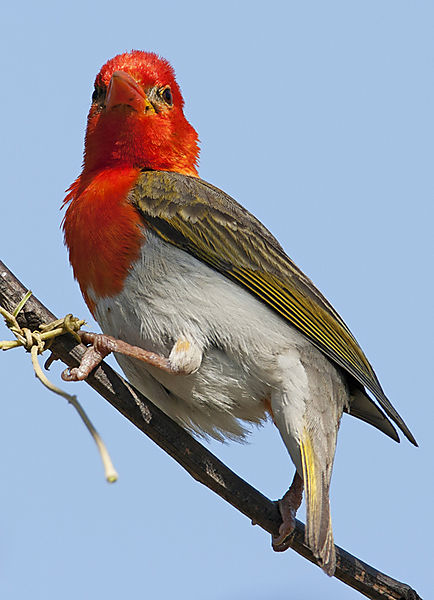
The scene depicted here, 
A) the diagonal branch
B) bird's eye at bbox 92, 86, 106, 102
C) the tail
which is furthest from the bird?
bird's eye at bbox 92, 86, 106, 102

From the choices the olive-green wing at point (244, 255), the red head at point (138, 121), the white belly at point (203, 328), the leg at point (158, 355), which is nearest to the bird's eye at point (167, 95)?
the red head at point (138, 121)

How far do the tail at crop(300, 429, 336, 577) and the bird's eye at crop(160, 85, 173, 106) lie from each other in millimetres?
2828

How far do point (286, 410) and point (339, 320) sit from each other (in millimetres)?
1026

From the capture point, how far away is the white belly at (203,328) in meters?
4.87

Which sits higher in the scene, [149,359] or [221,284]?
[221,284]

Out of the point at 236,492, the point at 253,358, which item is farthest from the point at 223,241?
the point at 236,492

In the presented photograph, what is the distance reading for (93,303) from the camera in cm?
513

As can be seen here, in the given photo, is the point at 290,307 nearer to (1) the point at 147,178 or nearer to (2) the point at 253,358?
(2) the point at 253,358

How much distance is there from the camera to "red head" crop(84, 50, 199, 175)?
18.4ft

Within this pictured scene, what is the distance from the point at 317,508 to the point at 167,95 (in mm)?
3361

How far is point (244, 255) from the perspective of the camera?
534 cm

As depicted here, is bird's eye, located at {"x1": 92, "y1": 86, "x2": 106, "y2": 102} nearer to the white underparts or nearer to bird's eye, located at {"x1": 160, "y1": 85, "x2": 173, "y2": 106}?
bird's eye, located at {"x1": 160, "y1": 85, "x2": 173, "y2": 106}

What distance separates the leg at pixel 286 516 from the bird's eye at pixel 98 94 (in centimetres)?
327

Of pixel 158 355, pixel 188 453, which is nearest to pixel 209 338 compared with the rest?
pixel 158 355
